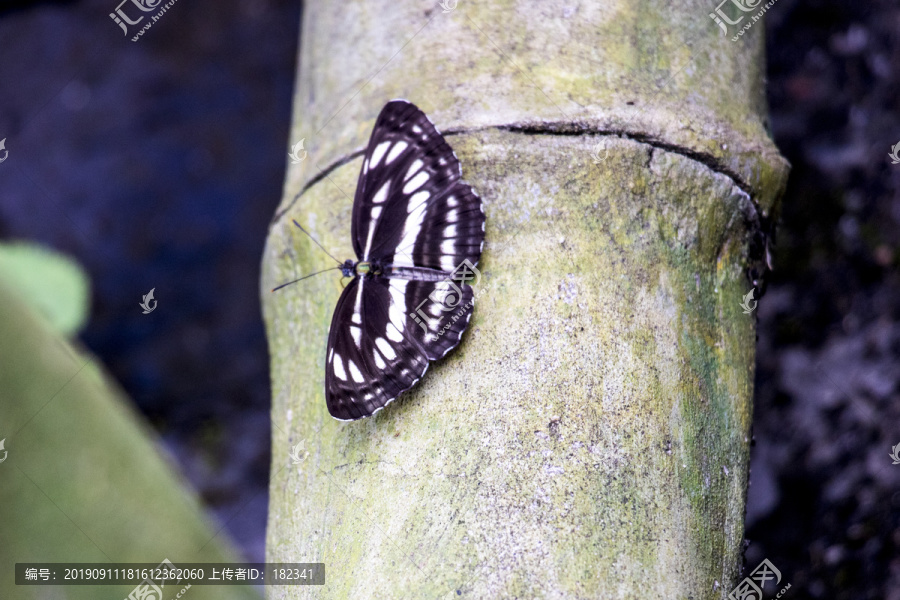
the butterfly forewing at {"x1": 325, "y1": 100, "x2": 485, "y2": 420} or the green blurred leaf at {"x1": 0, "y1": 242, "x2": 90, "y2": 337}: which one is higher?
the butterfly forewing at {"x1": 325, "y1": 100, "x2": 485, "y2": 420}

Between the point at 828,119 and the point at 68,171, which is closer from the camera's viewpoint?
the point at 828,119

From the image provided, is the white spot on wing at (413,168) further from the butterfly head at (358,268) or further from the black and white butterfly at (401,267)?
the butterfly head at (358,268)

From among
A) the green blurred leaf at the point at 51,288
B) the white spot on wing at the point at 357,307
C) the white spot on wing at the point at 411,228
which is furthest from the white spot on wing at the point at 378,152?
the green blurred leaf at the point at 51,288

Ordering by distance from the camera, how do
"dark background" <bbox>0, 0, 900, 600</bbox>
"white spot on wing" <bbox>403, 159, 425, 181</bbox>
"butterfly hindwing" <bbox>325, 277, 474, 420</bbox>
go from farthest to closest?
"dark background" <bbox>0, 0, 900, 600</bbox>
"white spot on wing" <bbox>403, 159, 425, 181</bbox>
"butterfly hindwing" <bbox>325, 277, 474, 420</bbox>

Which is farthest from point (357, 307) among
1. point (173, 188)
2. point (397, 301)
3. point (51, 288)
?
point (173, 188)

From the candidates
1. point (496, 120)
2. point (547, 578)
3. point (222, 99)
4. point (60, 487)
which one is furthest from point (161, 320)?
point (547, 578)

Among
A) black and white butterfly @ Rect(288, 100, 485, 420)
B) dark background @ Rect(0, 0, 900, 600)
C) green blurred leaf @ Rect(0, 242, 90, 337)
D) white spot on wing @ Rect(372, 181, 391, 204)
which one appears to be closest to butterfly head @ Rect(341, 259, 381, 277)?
black and white butterfly @ Rect(288, 100, 485, 420)

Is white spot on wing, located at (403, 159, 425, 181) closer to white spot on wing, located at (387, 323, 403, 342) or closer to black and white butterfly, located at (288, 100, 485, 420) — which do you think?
black and white butterfly, located at (288, 100, 485, 420)

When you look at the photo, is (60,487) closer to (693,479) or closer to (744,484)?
(693,479)
